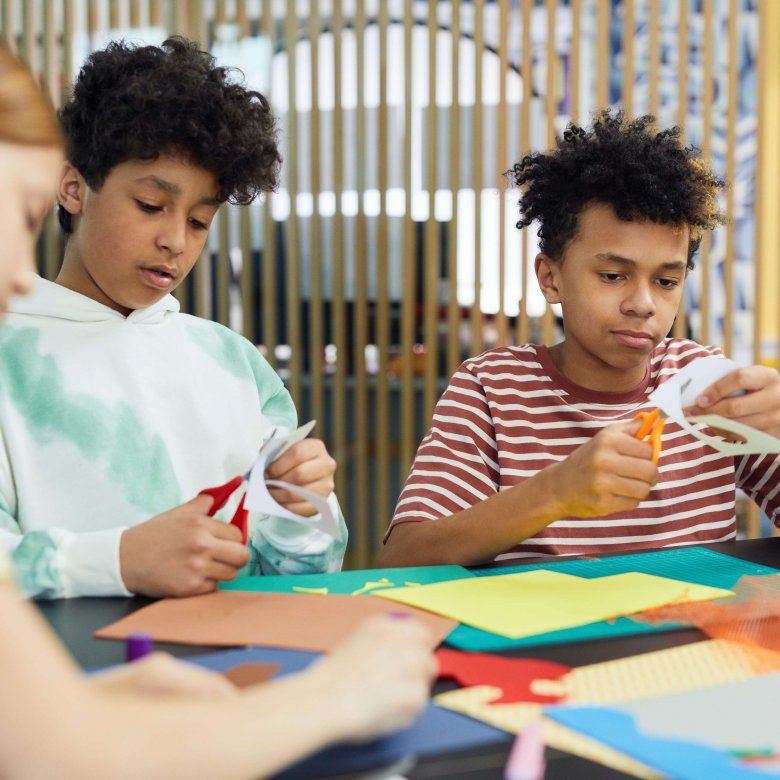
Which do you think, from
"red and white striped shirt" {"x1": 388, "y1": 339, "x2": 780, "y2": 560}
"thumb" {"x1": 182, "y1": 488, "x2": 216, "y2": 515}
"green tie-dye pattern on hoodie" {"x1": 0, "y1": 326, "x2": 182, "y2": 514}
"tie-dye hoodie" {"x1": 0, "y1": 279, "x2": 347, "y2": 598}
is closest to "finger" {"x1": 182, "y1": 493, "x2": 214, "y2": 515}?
"thumb" {"x1": 182, "y1": 488, "x2": 216, "y2": 515}

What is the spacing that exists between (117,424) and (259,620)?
0.56m

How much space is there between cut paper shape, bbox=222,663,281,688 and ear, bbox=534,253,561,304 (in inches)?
42.8

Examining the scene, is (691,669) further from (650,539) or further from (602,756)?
(650,539)

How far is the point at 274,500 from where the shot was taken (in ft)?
3.62

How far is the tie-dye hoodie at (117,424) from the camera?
4.35 ft

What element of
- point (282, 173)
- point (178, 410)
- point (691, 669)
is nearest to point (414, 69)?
point (282, 173)

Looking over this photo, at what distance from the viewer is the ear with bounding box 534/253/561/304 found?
173 centimetres

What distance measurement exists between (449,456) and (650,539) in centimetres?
35

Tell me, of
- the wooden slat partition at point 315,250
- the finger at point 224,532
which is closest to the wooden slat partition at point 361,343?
the wooden slat partition at point 315,250

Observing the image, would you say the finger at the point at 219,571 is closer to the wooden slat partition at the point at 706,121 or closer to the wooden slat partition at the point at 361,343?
the wooden slat partition at the point at 361,343

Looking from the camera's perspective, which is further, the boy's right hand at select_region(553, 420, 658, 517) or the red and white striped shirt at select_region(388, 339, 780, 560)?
the red and white striped shirt at select_region(388, 339, 780, 560)

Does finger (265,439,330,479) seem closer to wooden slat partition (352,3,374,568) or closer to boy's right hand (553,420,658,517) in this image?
boy's right hand (553,420,658,517)

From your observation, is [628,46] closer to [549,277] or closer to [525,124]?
[525,124]

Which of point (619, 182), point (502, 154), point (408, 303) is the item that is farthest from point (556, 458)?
point (502, 154)
